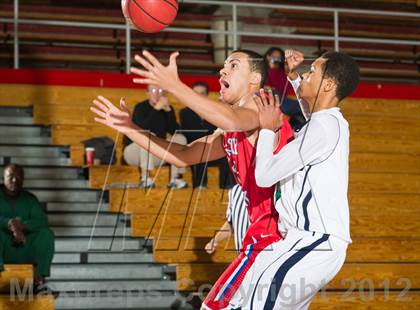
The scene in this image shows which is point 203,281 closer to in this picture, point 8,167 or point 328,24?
point 8,167

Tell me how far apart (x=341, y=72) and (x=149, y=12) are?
111cm

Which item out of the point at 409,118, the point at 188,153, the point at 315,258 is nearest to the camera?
the point at 315,258

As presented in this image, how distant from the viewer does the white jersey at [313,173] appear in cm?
403

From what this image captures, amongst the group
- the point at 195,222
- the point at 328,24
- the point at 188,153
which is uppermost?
the point at 328,24

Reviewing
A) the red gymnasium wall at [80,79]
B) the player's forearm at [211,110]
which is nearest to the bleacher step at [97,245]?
the red gymnasium wall at [80,79]

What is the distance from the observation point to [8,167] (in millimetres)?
8133

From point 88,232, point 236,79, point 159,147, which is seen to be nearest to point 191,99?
point 236,79

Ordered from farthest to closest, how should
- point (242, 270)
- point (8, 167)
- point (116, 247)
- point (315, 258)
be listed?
1. point (116, 247)
2. point (8, 167)
3. point (242, 270)
4. point (315, 258)

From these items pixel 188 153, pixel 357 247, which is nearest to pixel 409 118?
pixel 357 247

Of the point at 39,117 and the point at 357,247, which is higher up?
the point at 39,117

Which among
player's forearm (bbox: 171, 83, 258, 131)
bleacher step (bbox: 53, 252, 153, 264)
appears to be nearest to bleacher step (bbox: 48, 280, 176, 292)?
bleacher step (bbox: 53, 252, 153, 264)

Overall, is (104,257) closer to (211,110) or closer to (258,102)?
(258,102)

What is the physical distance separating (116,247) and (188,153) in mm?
3921

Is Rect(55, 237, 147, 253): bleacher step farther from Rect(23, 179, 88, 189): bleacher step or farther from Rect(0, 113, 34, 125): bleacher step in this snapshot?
Rect(0, 113, 34, 125): bleacher step
